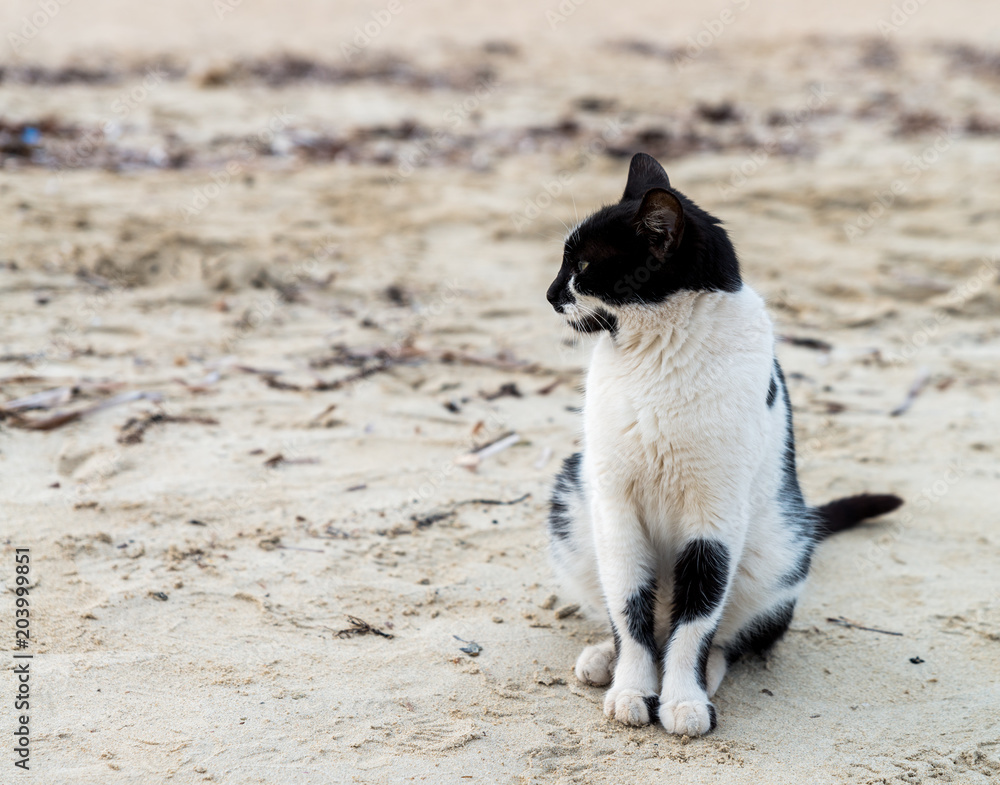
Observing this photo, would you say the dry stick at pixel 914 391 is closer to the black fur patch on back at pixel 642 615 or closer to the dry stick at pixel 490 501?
the dry stick at pixel 490 501

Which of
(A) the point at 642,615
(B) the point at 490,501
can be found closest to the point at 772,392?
(A) the point at 642,615

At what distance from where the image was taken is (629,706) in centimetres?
225

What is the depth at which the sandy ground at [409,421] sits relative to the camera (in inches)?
85.3

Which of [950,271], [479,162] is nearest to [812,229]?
[950,271]

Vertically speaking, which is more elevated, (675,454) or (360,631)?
(675,454)

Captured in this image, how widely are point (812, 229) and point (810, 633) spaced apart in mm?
4759

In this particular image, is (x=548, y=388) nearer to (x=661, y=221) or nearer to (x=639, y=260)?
(x=639, y=260)

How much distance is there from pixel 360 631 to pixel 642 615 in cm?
82

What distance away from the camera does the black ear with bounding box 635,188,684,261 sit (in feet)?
7.11

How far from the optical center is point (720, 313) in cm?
232

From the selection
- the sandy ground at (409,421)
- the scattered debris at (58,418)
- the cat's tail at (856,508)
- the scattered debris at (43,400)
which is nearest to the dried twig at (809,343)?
the sandy ground at (409,421)

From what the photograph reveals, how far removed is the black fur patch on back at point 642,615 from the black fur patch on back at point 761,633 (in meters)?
0.30

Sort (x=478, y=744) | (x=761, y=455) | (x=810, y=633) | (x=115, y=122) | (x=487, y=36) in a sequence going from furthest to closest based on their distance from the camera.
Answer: (x=487, y=36) → (x=115, y=122) → (x=810, y=633) → (x=761, y=455) → (x=478, y=744)

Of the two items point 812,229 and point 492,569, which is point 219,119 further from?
point 492,569
